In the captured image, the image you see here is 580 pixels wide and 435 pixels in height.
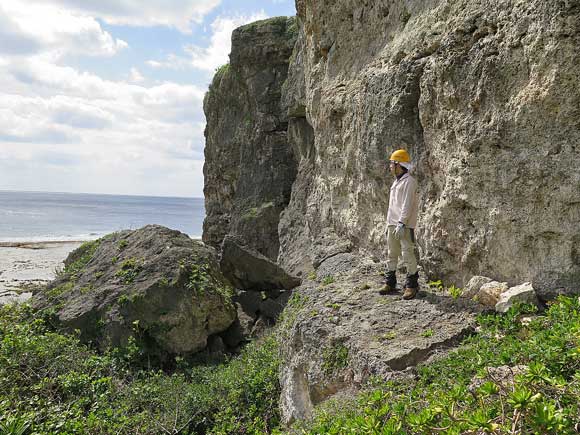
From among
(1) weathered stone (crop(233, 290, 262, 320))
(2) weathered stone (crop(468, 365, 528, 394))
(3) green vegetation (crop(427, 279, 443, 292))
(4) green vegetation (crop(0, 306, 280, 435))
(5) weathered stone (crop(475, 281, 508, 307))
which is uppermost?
(5) weathered stone (crop(475, 281, 508, 307))

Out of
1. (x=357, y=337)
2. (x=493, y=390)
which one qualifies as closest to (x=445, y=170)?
(x=357, y=337)

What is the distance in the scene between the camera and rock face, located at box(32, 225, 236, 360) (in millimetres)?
10289

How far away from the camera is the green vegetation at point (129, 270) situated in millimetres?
11352

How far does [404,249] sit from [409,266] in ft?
0.85

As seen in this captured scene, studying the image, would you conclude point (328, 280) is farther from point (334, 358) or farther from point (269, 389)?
point (334, 358)

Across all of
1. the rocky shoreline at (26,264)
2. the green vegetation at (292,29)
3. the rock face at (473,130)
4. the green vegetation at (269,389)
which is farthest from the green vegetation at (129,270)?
the green vegetation at (292,29)

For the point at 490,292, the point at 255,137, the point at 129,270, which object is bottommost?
the point at 129,270

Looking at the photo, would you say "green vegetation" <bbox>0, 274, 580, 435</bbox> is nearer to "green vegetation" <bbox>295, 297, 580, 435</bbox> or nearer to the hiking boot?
"green vegetation" <bbox>295, 297, 580, 435</bbox>

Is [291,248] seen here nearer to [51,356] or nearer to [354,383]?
[51,356]

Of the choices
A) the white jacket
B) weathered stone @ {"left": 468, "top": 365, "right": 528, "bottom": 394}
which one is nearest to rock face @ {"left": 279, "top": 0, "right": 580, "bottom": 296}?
the white jacket

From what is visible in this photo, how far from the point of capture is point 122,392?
8570mm

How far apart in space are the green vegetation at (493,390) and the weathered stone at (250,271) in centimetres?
681

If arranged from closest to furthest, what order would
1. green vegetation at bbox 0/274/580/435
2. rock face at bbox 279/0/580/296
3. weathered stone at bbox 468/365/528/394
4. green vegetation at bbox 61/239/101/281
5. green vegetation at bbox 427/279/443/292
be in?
green vegetation at bbox 0/274/580/435
weathered stone at bbox 468/365/528/394
rock face at bbox 279/0/580/296
green vegetation at bbox 427/279/443/292
green vegetation at bbox 61/239/101/281

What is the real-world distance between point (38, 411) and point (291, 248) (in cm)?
887
